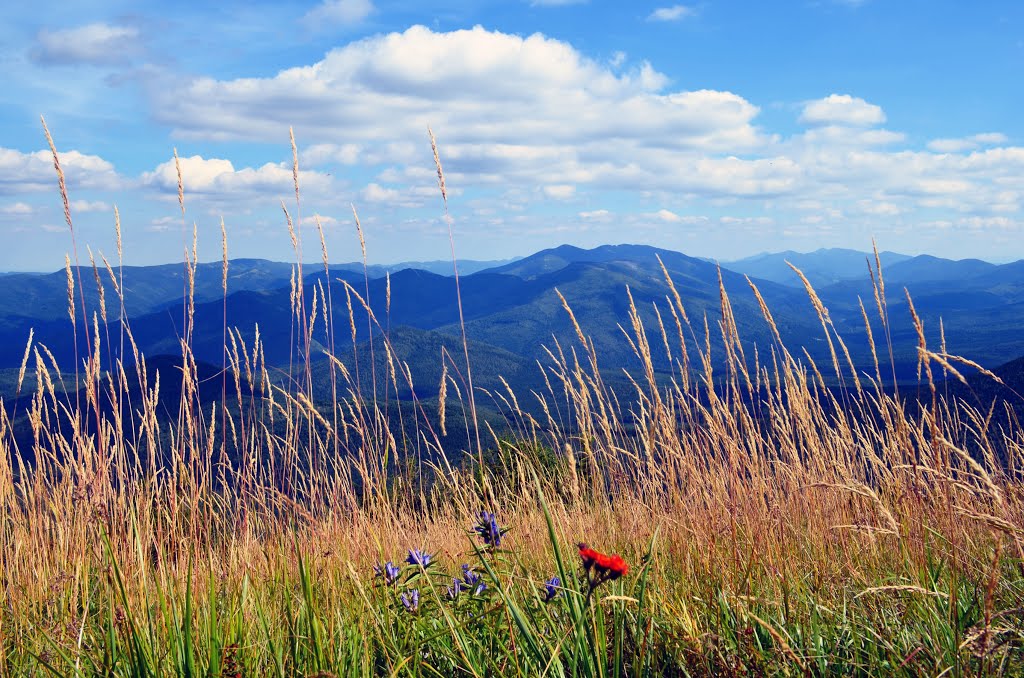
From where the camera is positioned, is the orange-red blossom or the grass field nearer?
the orange-red blossom

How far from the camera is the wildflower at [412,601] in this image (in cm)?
153

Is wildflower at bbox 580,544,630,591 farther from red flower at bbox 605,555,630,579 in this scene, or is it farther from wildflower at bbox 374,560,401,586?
wildflower at bbox 374,560,401,586

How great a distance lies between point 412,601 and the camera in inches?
60.5

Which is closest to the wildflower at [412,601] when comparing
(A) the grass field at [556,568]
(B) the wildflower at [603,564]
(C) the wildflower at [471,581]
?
(A) the grass field at [556,568]

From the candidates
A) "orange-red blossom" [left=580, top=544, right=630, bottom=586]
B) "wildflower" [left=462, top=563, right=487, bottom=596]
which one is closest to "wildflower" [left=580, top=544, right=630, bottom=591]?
"orange-red blossom" [left=580, top=544, right=630, bottom=586]

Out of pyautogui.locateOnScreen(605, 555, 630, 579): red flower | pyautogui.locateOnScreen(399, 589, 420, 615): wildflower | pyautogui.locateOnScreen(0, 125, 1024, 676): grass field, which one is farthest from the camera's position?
pyautogui.locateOnScreen(399, 589, 420, 615): wildflower

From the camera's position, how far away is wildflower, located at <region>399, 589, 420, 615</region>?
5.00 ft

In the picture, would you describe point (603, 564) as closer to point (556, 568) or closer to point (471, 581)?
point (471, 581)

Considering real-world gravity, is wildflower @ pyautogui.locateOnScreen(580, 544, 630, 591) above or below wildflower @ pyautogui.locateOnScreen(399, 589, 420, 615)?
above

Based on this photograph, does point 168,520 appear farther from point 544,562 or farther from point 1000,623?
point 1000,623

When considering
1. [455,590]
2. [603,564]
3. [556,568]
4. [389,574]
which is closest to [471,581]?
[455,590]

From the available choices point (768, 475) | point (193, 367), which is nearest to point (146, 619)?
point (193, 367)

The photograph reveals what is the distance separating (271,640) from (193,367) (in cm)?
140

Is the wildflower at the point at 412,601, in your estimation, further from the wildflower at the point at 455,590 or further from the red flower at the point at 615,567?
the red flower at the point at 615,567
